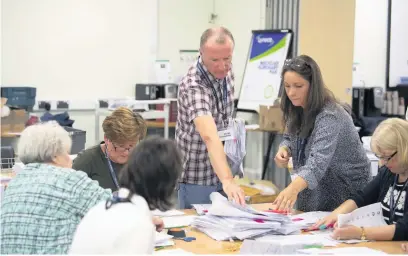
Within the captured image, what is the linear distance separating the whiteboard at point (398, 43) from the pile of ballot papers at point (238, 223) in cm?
648

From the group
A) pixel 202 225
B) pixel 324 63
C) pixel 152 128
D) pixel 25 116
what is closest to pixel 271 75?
pixel 324 63

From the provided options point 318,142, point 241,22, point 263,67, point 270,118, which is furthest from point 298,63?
point 241,22

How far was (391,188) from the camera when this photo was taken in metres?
2.67

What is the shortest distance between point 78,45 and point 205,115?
4.59m

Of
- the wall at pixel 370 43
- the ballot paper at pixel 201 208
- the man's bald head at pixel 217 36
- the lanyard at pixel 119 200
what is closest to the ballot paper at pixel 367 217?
the ballot paper at pixel 201 208

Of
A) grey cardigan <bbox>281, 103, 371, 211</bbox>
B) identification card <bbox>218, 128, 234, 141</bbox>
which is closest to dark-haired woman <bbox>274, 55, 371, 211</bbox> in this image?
grey cardigan <bbox>281, 103, 371, 211</bbox>

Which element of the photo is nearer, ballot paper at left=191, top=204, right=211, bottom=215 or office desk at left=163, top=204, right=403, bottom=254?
office desk at left=163, top=204, right=403, bottom=254

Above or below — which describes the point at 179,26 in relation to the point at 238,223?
above

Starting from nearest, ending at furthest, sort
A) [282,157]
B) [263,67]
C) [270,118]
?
[282,157] → [270,118] → [263,67]

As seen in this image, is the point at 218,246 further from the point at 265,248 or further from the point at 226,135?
the point at 226,135

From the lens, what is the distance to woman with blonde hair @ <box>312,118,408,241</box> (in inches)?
99.7

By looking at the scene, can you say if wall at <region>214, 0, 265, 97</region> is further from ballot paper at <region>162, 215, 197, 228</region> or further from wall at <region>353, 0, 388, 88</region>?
ballot paper at <region>162, 215, 197, 228</region>

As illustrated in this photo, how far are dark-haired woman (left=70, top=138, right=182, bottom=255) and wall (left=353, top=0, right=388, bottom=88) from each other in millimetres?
7052

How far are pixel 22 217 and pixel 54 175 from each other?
0.17 m
